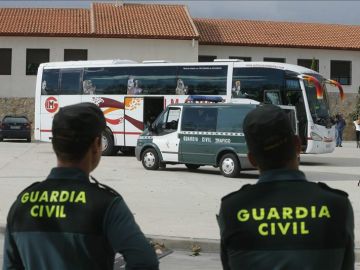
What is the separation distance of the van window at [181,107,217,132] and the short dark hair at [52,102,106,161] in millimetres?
15817

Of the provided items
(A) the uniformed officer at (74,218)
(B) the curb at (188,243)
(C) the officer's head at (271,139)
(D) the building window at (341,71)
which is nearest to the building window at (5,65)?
(D) the building window at (341,71)

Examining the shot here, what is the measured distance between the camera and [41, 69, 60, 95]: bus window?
90.0 feet

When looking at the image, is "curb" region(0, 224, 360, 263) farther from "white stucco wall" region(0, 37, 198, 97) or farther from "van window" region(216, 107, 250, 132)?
"white stucco wall" region(0, 37, 198, 97)

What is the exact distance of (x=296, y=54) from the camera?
47156 mm

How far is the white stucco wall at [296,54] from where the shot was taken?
4650 centimetres

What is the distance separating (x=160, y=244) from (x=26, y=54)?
36.9m

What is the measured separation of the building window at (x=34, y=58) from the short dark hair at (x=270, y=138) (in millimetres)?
42326

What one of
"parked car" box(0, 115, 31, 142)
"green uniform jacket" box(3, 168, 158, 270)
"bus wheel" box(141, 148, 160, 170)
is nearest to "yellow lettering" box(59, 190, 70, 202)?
"green uniform jacket" box(3, 168, 158, 270)

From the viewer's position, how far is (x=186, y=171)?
20188 mm

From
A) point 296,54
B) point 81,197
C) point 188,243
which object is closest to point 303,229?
point 81,197

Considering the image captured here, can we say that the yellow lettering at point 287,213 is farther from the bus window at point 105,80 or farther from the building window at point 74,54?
the building window at point 74,54

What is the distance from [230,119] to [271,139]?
15.8 meters

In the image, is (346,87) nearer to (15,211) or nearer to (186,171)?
(186,171)

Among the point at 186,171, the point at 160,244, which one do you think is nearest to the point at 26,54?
the point at 186,171
